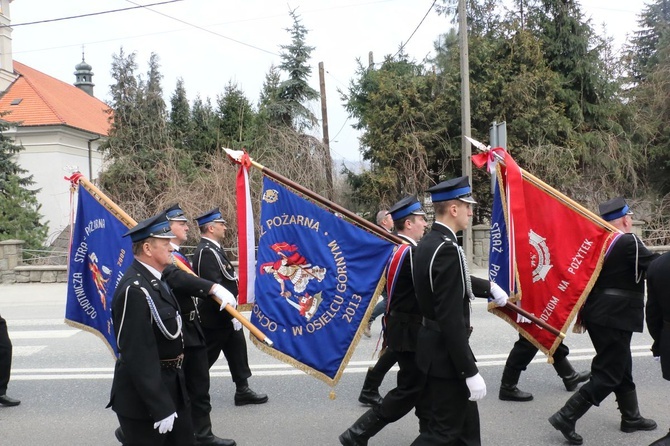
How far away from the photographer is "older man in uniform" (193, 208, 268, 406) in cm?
502

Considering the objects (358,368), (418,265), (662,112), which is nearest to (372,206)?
(662,112)

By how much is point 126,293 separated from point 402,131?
1462cm

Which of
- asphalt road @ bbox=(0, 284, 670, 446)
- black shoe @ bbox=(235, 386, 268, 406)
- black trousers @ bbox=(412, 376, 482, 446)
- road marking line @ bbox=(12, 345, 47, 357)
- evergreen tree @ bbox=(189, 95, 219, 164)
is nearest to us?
black trousers @ bbox=(412, 376, 482, 446)

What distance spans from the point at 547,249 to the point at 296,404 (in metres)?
2.59

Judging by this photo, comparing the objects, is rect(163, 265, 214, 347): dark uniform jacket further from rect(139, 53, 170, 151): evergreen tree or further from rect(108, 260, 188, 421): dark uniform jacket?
rect(139, 53, 170, 151): evergreen tree

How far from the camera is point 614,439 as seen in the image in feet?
13.9

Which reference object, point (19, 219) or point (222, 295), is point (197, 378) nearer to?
point (222, 295)

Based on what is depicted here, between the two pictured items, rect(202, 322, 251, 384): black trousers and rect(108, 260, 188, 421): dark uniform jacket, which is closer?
rect(108, 260, 188, 421): dark uniform jacket

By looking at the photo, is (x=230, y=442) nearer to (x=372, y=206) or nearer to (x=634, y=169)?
(x=372, y=206)

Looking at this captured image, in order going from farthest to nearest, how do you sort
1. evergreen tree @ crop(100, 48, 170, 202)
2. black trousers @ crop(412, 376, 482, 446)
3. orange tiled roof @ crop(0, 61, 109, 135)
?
1. orange tiled roof @ crop(0, 61, 109, 135)
2. evergreen tree @ crop(100, 48, 170, 202)
3. black trousers @ crop(412, 376, 482, 446)

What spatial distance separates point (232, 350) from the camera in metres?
5.23

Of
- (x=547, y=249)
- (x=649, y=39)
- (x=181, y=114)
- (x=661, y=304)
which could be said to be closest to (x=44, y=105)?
(x=181, y=114)

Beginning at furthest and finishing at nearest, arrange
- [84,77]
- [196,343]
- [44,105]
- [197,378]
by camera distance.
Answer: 1. [84,77]
2. [44,105]
3. [197,378]
4. [196,343]

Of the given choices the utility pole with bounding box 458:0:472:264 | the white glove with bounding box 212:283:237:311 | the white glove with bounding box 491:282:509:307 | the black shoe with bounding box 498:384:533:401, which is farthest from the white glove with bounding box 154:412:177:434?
the utility pole with bounding box 458:0:472:264
